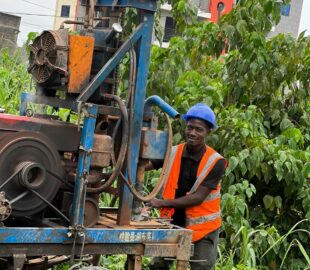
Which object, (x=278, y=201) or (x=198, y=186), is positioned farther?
(x=278, y=201)

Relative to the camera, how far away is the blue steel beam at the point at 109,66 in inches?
162

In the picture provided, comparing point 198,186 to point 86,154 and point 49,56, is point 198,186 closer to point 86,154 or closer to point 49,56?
point 86,154

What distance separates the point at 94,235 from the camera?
13.6ft

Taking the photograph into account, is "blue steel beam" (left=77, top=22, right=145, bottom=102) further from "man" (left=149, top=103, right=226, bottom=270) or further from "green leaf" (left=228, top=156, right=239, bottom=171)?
"green leaf" (left=228, top=156, right=239, bottom=171)

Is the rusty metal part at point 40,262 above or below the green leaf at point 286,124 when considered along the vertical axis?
below

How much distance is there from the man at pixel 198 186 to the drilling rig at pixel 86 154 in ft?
1.72

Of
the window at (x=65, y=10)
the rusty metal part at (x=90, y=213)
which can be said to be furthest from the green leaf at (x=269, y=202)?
the window at (x=65, y=10)

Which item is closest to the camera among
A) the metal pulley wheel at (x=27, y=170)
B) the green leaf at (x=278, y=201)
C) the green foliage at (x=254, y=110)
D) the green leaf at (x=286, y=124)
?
the metal pulley wheel at (x=27, y=170)

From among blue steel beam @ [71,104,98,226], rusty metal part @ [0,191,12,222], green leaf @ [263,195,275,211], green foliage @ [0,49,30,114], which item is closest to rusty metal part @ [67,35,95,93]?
blue steel beam @ [71,104,98,226]

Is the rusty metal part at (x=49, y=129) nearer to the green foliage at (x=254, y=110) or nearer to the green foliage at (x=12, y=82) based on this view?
the green foliage at (x=254, y=110)

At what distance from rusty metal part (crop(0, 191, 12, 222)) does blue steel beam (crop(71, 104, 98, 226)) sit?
0.40 metres

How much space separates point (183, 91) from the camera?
300 inches

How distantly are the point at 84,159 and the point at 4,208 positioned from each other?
54 cm

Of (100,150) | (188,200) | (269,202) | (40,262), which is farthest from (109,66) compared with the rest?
(269,202)
